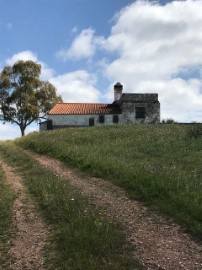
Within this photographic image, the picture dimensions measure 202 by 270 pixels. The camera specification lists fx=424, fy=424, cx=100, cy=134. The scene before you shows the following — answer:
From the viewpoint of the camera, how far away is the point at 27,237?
36.7ft

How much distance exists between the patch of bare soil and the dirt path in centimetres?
211

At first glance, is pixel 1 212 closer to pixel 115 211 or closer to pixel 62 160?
pixel 115 211

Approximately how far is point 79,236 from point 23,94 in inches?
2678

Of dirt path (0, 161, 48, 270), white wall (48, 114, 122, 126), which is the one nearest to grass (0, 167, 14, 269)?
dirt path (0, 161, 48, 270)

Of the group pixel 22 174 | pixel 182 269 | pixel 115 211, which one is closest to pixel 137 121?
pixel 22 174

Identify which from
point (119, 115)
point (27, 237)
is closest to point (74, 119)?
point (119, 115)

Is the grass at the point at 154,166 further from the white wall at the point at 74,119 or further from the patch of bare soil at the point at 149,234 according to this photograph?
the white wall at the point at 74,119

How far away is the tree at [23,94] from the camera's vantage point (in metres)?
76.6

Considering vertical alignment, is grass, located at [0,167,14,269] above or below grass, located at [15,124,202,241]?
below

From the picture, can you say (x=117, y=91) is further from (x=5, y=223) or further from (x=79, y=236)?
(x=79, y=236)

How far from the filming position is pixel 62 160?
988 inches

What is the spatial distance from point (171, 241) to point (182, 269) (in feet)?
4.92

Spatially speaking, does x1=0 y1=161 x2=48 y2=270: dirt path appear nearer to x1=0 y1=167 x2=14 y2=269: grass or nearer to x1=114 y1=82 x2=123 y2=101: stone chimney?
x1=0 y1=167 x2=14 y2=269: grass

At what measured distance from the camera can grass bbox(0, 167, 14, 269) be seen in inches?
392
